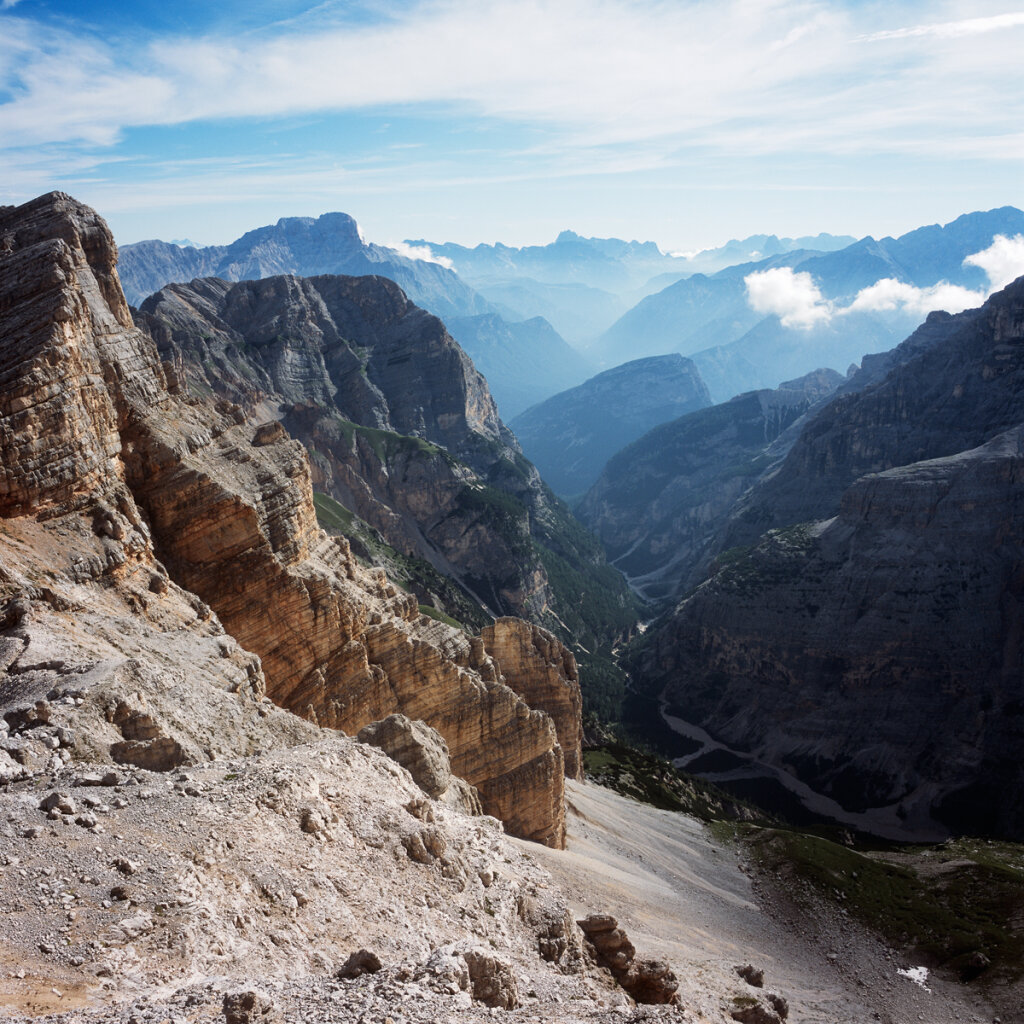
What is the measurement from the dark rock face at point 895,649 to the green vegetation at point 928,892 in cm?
5177

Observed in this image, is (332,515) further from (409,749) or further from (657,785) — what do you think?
(409,749)

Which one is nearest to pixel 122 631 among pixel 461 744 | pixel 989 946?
pixel 461 744

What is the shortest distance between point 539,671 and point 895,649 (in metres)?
103

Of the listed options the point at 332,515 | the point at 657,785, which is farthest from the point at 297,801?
the point at 332,515

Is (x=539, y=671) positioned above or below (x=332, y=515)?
below

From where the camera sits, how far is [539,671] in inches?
3250

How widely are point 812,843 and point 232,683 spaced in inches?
2895

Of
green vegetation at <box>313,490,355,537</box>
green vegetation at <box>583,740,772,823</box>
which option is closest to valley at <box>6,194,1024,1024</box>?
green vegetation at <box>583,740,772,823</box>

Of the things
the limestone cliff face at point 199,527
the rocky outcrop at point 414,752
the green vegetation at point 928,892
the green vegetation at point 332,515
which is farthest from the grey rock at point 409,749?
the green vegetation at point 332,515

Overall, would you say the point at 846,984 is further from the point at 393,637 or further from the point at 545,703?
the point at 393,637

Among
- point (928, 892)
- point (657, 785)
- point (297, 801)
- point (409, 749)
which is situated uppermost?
point (297, 801)

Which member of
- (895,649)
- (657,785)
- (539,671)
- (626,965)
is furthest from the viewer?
(895,649)

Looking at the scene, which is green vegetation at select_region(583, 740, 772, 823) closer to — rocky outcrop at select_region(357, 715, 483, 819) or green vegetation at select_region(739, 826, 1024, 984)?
green vegetation at select_region(739, 826, 1024, 984)

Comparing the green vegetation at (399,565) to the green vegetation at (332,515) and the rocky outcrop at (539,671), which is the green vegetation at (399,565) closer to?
the green vegetation at (332,515)
